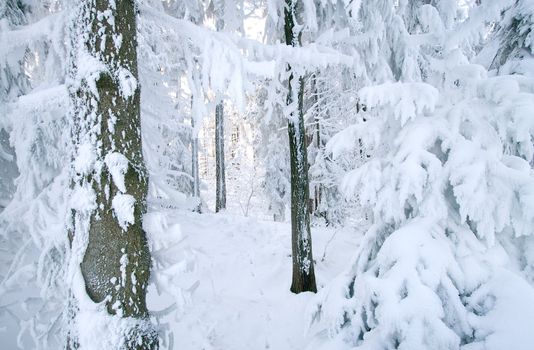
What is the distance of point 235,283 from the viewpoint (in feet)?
26.5

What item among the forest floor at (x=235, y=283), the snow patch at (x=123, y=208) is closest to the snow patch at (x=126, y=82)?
the snow patch at (x=123, y=208)

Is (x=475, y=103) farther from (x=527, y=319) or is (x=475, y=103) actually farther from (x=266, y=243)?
(x=266, y=243)

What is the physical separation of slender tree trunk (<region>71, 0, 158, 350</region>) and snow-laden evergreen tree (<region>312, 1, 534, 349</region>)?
2.02 metres

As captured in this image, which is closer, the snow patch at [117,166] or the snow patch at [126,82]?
the snow patch at [117,166]

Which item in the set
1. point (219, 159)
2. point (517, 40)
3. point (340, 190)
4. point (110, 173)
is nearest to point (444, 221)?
point (340, 190)

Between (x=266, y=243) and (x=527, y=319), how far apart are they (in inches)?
317

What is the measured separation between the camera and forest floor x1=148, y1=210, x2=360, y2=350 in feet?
11.4

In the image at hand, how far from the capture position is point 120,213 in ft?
9.92

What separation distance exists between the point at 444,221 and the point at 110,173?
10.8 feet

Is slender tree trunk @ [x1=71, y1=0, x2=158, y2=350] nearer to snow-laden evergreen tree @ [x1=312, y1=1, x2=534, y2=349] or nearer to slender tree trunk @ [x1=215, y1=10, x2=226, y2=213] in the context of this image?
snow-laden evergreen tree @ [x1=312, y1=1, x2=534, y2=349]

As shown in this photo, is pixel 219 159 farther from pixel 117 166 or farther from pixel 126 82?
pixel 117 166

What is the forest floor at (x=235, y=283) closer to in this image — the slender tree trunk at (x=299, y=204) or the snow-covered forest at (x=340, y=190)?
the snow-covered forest at (x=340, y=190)

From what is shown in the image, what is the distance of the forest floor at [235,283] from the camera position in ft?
11.4

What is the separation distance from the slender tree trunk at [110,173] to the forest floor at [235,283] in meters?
0.30
